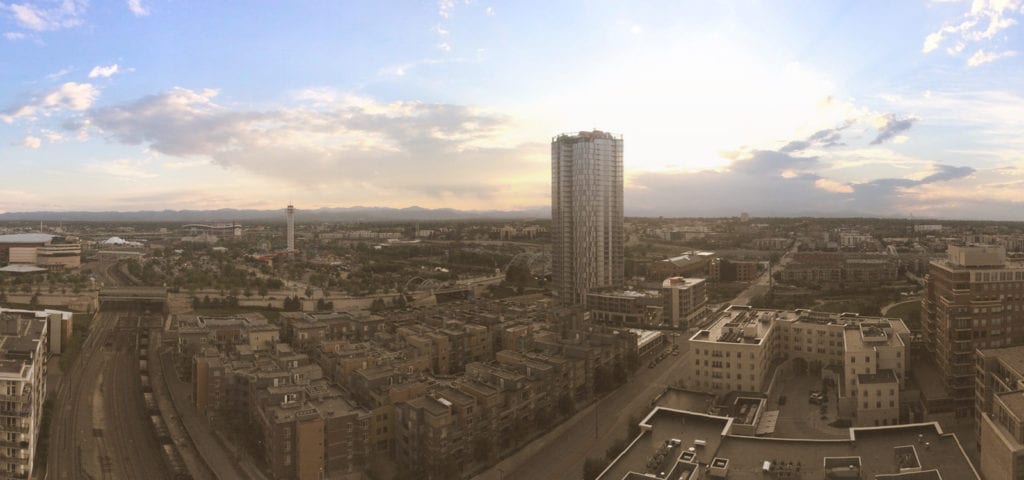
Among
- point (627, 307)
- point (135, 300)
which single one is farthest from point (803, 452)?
point (135, 300)

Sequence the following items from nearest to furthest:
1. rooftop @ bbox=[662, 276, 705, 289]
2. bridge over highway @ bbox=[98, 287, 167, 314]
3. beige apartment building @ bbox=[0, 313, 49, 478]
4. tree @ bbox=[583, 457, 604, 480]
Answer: tree @ bbox=[583, 457, 604, 480] → beige apartment building @ bbox=[0, 313, 49, 478] → rooftop @ bbox=[662, 276, 705, 289] → bridge over highway @ bbox=[98, 287, 167, 314]

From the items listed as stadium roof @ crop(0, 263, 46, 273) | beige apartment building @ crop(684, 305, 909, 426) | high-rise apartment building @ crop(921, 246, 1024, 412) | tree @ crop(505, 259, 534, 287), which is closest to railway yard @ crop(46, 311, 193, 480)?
beige apartment building @ crop(684, 305, 909, 426)

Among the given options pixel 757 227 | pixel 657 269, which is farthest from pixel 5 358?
pixel 757 227

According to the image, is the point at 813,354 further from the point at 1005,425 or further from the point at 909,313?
the point at 1005,425

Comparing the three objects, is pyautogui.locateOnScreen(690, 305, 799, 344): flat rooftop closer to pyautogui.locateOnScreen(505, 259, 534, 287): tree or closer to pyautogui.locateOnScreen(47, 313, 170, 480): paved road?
pyautogui.locateOnScreen(47, 313, 170, 480): paved road

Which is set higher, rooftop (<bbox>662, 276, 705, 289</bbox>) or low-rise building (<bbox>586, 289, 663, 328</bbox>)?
rooftop (<bbox>662, 276, 705, 289</bbox>)

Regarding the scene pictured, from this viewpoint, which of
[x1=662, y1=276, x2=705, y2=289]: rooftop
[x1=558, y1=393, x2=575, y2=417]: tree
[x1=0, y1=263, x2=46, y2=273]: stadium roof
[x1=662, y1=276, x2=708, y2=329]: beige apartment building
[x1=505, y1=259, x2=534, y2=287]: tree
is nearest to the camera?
[x1=558, y1=393, x2=575, y2=417]: tree

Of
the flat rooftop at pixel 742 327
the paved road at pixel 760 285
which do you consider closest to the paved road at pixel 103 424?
the flat rooftop at pixel 742 327
